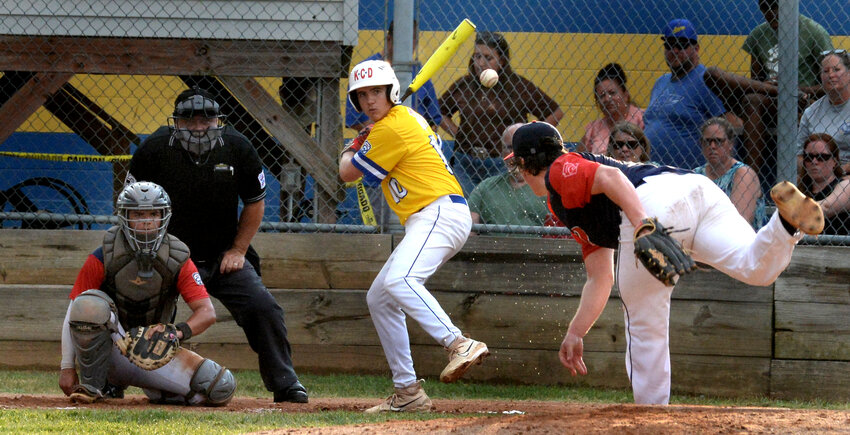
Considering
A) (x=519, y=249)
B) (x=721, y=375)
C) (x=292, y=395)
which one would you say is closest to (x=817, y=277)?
(x=721, y=375)

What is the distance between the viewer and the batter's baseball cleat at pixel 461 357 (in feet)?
15.8

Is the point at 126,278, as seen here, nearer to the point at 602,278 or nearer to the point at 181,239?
the point at 181,239

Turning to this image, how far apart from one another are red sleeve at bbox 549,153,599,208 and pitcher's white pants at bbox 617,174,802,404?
1.17 feet

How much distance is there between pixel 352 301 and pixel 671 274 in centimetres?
344

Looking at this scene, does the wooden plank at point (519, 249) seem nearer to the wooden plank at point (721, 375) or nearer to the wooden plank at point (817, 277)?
the wooden plank at point (721, 375)

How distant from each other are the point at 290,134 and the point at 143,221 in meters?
2.05

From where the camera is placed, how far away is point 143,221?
4922 millimetres

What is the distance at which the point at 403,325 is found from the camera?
17.3 ft

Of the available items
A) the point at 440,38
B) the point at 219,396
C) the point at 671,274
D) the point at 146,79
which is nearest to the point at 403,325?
the point at 219,396

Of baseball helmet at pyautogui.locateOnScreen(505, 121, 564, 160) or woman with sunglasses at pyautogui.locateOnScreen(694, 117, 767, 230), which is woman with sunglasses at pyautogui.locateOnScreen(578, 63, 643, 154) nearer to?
woman with sunglasses at pyautogui.locateOnScreen(694, 117, 767, 230)

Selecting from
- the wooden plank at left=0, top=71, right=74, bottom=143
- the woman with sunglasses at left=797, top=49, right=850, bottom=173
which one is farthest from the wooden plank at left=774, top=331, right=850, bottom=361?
the wooden plank at left=0, top=71, right=74, bottom=143

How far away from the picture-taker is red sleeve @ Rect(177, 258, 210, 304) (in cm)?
509

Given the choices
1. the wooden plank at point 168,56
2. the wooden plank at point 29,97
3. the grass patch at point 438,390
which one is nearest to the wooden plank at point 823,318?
the grass patch at point 438,390

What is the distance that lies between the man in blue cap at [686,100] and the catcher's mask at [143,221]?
3614 millimetres
